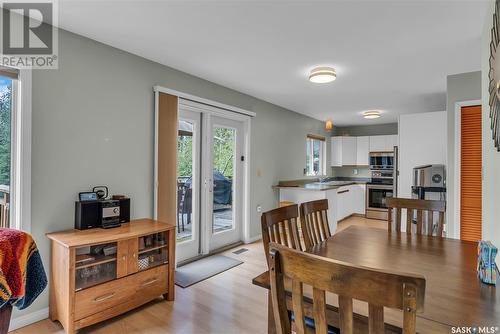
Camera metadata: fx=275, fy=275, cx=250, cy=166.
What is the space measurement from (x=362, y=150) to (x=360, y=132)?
0.66 m

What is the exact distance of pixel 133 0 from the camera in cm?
184

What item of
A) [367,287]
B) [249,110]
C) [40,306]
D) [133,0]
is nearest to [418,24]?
[133,0]

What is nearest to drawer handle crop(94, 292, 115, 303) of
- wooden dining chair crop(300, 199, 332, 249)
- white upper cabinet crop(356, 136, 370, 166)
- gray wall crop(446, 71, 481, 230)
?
wooden dining chair crop(300, 199, 332, 249)

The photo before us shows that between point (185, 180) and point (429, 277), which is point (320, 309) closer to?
point (429, 277)

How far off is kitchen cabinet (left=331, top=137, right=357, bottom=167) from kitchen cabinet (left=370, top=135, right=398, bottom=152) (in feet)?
1.43

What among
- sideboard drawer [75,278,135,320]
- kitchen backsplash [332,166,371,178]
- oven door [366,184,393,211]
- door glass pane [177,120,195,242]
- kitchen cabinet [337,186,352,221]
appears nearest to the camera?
sideboard drawer [75,278,135,320]

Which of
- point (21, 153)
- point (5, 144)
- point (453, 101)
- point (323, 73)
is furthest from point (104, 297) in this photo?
point (453, 101)

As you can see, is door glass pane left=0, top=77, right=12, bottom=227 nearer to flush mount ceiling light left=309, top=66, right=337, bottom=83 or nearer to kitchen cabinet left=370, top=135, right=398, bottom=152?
flush mount ceiling light left=309, top=66, right=337, bottom=83

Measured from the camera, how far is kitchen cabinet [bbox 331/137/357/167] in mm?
6957

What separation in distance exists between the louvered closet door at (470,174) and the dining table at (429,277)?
5.43ft

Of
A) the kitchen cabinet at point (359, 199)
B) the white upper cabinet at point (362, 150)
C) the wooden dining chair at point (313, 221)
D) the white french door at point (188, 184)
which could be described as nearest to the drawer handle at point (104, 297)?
the white french door at point (188, 184)

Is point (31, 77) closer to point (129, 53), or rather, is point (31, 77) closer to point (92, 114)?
point (92, 114)

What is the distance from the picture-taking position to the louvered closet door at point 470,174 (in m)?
3.04

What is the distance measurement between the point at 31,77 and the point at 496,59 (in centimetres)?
306
